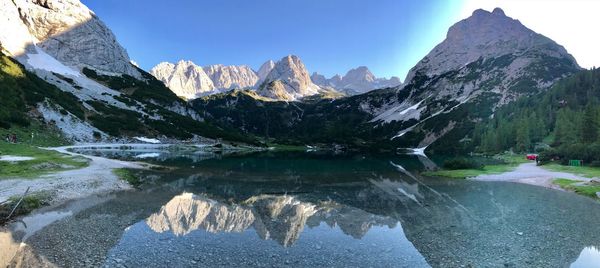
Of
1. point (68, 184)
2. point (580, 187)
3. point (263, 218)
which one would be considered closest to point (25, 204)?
point (68, 184)

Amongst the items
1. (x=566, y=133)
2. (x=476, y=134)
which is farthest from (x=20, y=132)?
(x=476, y=134)

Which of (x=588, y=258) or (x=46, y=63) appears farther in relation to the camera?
(x=46, y=63)

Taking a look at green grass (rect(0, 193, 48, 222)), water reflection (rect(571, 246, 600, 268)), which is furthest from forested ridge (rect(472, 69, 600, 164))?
green grass (rect(0, 193, 48, 222))

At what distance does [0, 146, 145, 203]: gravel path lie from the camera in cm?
2843

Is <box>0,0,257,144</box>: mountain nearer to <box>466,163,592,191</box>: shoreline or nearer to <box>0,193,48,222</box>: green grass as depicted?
<box>0,193,48,222</box>: green grass

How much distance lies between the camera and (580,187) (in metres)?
43.3

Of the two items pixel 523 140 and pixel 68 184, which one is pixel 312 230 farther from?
pixel 523 140

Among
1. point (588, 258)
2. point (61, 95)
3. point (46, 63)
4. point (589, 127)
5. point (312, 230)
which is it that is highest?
point (46, 63)

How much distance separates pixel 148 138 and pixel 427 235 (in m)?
130

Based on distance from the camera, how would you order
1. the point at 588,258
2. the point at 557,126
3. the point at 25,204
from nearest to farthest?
the point at 588,258 → the point at 25,204 → the point at 557,126

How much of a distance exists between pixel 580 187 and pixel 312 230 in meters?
37.9

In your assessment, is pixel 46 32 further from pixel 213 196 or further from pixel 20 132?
pixel 213 196

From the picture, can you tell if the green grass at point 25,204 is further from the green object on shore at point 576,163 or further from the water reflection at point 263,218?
the green object on shore at point 576,163

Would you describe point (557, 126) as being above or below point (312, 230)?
above
